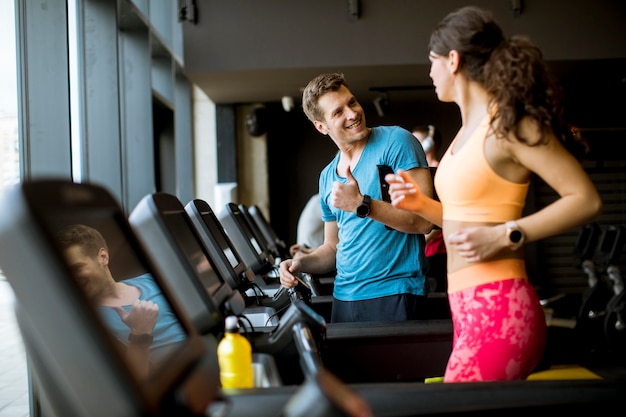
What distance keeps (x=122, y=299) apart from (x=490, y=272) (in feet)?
3.04

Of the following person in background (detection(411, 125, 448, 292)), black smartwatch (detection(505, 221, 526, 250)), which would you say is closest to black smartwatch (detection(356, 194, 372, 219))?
black smartwatch (detection(505, 221, 526, 250))

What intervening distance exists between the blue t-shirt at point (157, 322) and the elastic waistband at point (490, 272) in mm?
614

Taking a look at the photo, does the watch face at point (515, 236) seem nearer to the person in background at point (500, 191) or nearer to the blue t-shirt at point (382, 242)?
the person in background at point (500, 191)

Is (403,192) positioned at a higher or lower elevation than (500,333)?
higher

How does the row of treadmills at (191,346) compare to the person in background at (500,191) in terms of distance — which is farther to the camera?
the person in background at (500,191)

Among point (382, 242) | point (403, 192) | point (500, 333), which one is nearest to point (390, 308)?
point (382, 242)

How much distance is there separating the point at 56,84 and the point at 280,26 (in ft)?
10.3

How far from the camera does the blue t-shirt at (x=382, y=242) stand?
97.0 inches

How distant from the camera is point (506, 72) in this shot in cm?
150

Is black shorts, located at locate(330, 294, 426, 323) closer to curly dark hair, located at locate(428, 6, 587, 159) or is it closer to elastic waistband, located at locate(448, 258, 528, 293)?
elastic waistband, located at locate(448, 258, 528, 293)

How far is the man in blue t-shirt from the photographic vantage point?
2.46m

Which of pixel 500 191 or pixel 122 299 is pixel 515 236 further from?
pixel 122 299

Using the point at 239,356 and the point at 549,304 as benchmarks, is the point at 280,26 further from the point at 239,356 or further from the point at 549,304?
the point at 239,356

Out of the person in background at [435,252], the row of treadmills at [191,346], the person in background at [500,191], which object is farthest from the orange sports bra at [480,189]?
the person in background at [435,252]
